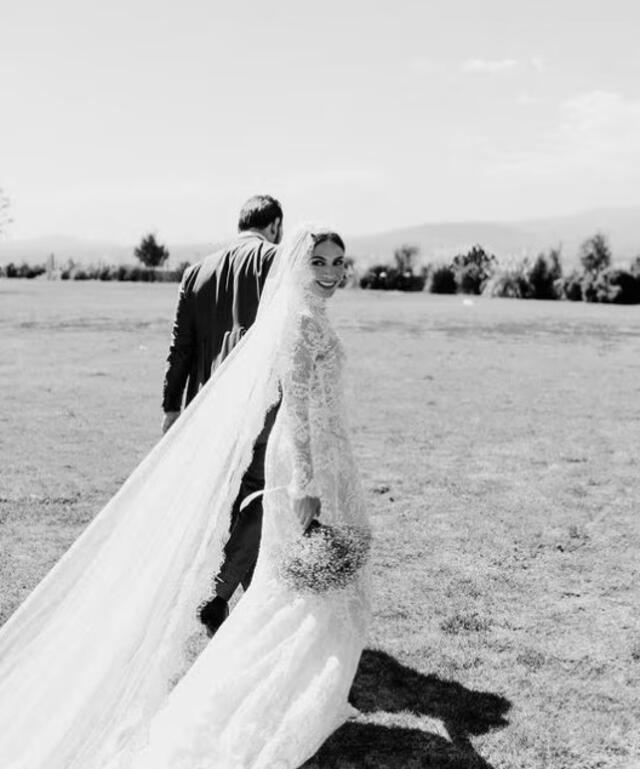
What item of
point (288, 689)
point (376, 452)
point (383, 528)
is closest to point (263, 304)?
point (288, 689)

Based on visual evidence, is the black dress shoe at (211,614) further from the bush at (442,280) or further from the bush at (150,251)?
the bush at (150,251)

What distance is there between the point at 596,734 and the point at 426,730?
0.88 metres

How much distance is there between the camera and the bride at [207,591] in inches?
169

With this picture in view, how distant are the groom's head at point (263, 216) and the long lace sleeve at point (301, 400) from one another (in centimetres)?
174

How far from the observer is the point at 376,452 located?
1210cm

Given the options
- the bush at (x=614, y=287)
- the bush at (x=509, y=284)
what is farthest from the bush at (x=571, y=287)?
the bush at (x=509, y=284)

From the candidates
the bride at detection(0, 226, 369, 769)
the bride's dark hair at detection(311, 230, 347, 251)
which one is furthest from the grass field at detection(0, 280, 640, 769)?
the bride's dark hair at detection(311, 230, 347, 251)

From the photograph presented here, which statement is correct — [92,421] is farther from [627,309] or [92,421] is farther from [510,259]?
[510,259]

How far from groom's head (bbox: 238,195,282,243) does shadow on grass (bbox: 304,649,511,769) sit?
2.77m

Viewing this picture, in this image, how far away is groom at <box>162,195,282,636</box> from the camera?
5777 millimetres

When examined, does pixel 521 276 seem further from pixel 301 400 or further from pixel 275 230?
pixel 301 400

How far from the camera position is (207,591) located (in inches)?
193

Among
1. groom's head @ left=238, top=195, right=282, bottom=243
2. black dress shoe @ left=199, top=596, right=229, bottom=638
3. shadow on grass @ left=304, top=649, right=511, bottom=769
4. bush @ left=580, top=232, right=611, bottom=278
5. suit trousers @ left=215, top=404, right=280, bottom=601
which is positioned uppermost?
bush @ left=580, top=232, right=611, bottom=278

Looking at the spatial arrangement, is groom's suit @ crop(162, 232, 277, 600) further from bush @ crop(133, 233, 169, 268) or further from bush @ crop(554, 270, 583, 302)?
bush @ crop(133, 233, 169, 268)
